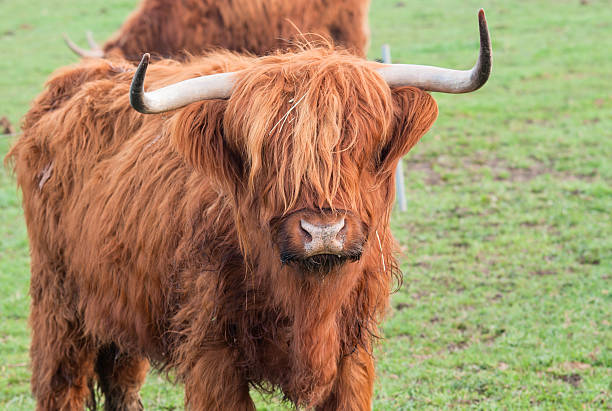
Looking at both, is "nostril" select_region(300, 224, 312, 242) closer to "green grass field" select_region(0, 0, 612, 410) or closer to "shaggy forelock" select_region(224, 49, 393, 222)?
"shaggy forelock" select_region(224, 49, 393, 222)

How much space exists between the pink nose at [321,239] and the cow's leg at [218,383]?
0.83 m

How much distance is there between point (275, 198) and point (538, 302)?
3.61m

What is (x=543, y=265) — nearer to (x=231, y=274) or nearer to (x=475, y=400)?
(x=475, y=400)

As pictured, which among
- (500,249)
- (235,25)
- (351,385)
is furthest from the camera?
(235,25)

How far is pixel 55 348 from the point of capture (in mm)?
4184

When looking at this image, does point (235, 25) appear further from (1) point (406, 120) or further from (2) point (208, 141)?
(1) point (406, 120)

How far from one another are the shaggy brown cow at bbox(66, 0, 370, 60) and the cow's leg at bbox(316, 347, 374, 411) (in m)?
5.13

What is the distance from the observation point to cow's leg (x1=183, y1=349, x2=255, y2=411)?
312 centimetres

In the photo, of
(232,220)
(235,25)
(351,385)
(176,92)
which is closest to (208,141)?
(176,92)

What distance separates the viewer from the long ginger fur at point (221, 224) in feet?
8.89

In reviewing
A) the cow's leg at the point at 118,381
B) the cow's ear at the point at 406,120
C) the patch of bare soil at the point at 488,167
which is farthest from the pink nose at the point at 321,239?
the patch of bare soil at the point at 488,167

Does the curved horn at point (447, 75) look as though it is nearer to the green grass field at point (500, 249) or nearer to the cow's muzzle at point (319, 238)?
the cow's muzzle at point (319, 238)

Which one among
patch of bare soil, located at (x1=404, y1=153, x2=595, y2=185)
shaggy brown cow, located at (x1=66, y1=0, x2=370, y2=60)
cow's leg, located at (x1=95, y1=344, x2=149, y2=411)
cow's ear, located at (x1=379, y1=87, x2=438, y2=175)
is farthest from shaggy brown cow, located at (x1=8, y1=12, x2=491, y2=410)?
patch of bare soil, located at (x1=404, y1=153, x2=595, y2=185)

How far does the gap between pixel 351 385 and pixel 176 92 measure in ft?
4.61
